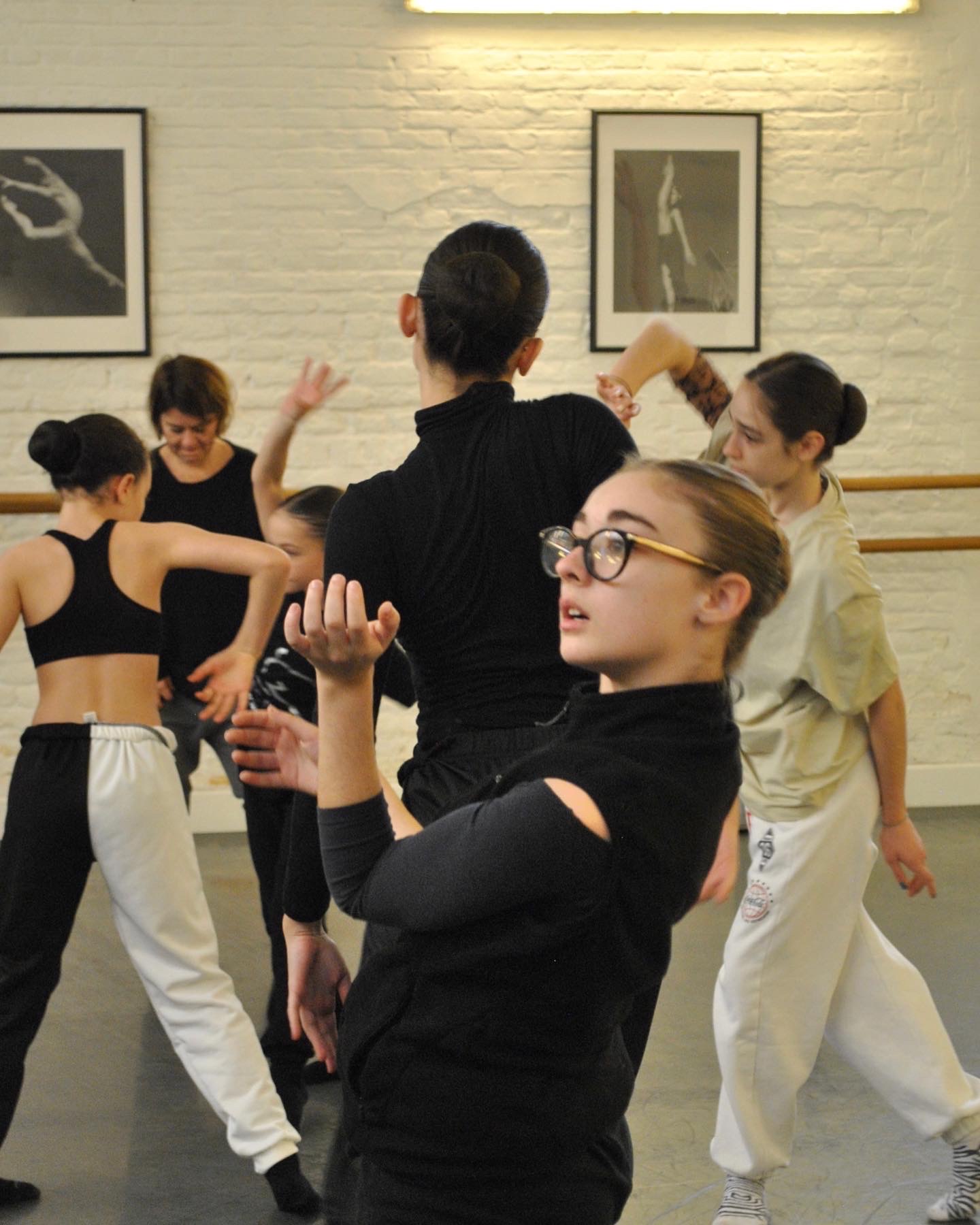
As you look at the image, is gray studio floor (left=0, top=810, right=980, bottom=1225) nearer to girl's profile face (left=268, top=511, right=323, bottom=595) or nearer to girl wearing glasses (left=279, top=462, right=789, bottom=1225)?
girl's profile face (left=268, top=511, right=323, bottom=595)

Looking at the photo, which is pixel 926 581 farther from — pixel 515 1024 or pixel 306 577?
pixel 515 1024

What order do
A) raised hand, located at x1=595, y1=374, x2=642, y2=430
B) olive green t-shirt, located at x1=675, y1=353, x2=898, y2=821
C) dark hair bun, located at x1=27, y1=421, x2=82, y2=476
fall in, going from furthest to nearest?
dark hair bun, located at x1=27, y1=421, x2=82, y2=476
olive green t-shirt, located at x1=675, y1=353, x2=898, y2=821
raised hand, located at x1=595, y1=374, x2=642, y2=430

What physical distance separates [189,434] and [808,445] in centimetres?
199

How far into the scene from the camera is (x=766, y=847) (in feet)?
8.10

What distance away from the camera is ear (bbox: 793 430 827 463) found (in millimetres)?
2455

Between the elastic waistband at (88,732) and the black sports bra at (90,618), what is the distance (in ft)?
0.40

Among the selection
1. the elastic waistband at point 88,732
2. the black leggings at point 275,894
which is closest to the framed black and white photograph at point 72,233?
the black leggings at point 275,894

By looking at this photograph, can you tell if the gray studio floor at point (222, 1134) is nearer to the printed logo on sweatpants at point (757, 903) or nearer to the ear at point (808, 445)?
the printed logo on sweatpants at point (757, 903)

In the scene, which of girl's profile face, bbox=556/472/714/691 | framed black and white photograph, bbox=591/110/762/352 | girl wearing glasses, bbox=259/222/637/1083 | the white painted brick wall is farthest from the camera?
framed black and white photograph, bbox=591/110/762/352

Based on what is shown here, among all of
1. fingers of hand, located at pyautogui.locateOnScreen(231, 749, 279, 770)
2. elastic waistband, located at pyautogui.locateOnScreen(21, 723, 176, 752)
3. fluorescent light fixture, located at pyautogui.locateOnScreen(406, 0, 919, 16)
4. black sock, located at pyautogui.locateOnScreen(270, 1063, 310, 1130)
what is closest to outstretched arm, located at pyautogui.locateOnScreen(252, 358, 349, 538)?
elastic waistband, located at pyautogui.locateOnScreen(21, 723, 176, 752)

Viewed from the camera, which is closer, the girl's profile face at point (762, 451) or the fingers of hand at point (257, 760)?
the fingers of hand at point (257, 760)

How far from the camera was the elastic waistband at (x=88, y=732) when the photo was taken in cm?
262

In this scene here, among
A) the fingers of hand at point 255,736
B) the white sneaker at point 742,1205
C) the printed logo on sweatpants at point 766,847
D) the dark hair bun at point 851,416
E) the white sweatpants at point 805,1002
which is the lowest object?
the white sneaker at point 742,1205

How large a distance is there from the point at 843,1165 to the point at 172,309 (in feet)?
13.4
